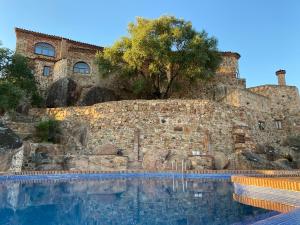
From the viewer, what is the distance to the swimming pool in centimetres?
585

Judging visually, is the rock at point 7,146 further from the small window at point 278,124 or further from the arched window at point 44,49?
the small window at point 278,124

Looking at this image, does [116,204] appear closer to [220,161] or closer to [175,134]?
[220,161]

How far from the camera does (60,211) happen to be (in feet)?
22.3

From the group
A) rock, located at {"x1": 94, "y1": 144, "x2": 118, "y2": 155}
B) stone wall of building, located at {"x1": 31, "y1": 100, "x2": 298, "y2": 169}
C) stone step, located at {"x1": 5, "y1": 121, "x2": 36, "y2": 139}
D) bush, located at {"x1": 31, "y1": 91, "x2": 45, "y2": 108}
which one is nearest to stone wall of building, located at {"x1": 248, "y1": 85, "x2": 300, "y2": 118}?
stone wall of building, located at {"x1": 31, "y1": 100, "x2": 298, "y2": 169}

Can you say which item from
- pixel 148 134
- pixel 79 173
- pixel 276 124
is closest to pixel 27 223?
pixel 79 173

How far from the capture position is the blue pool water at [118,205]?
5.84 m

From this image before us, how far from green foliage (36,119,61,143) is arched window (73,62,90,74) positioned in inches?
436

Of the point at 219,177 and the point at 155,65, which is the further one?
the point at 155,65

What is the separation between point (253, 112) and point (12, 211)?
19.1 meters

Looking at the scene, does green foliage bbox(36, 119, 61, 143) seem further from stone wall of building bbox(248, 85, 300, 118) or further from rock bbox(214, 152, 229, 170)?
stone wall of building bbox(248, 85, 300, 118)

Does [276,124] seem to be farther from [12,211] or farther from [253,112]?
[12,211]

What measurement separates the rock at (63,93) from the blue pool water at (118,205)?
1556 cm

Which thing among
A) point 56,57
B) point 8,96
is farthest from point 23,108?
point 56,57

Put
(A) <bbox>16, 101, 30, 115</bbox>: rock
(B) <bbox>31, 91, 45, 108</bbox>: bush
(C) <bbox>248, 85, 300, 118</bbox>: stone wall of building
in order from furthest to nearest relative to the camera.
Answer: (B) <bbox>31, 91, 45, 108</bbox>: bush < (C) <bbox>248, 85, 300, 118</bbox>: stone wall of building < (A) <bbox>16, 101, 30, 115</bbox>: rock
